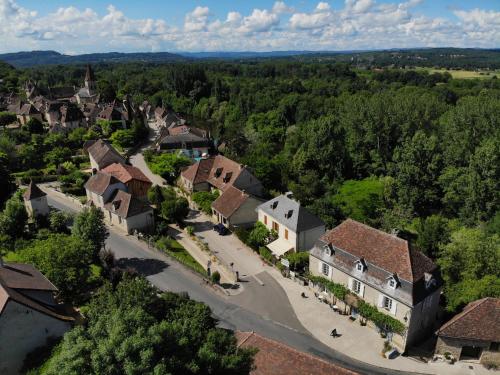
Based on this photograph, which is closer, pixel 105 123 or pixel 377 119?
pixel 377 119

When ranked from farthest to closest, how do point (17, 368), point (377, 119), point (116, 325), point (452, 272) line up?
point (377, 119)
point (452, 272)
point (17, 368)
point (116, 325)

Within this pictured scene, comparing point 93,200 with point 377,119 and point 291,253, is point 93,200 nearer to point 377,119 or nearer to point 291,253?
point 291,253

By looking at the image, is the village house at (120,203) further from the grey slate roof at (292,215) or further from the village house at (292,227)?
the village house at (292,227)

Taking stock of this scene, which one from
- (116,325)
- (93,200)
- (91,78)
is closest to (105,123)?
(93,200)

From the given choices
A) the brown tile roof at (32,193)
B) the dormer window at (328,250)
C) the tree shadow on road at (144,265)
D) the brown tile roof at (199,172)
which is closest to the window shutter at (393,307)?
the dormer window at (328,250)

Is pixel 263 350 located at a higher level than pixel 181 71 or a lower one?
lower

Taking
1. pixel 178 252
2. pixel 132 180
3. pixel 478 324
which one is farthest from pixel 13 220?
pixel 478 324

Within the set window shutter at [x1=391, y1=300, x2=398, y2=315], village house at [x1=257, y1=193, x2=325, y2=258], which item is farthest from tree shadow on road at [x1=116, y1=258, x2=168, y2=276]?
window shutter at [x1=391, y1=300, x2=398, y2=315]
